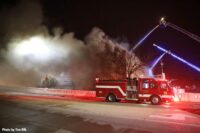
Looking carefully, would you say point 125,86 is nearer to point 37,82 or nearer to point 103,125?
point 103,125

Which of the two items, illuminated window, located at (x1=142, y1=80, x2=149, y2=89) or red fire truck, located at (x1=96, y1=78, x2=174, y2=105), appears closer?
red fire truck, located at (x1=96, y1=78, x2=174, y2=105)

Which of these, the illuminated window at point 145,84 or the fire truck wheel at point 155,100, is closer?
the fire truck wheel at point 155,100

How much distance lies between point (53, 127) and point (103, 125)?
6.99ft

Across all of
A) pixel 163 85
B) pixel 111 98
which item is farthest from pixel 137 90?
pixel 111 98

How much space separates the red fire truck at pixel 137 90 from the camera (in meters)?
20.4

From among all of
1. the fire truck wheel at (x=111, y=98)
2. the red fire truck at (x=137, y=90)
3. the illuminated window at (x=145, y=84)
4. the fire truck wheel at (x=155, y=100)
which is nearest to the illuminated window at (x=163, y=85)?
the red fire truck at (x=137, y=90)

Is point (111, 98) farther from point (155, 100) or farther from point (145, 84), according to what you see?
point (155, 100)

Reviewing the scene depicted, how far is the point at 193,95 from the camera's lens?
24359 mm

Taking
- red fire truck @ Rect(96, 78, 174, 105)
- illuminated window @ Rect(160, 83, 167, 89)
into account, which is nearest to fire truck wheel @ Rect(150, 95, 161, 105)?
red fire truck @ Rect(96, 78, 174, 105)

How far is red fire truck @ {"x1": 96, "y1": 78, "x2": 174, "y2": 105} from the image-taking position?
67.1ft

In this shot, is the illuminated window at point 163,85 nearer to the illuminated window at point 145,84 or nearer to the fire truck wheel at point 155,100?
the fire truck wheel at point 155,100

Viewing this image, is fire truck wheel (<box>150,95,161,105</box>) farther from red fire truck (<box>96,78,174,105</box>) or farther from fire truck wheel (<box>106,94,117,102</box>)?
fire truck wheel (<box>106,94,117,102</box>)

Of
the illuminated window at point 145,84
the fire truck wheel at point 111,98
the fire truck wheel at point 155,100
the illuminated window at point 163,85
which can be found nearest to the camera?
the fire truck wheel at point 155,100

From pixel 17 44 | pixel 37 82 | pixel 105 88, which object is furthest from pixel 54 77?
pixel 105 88
